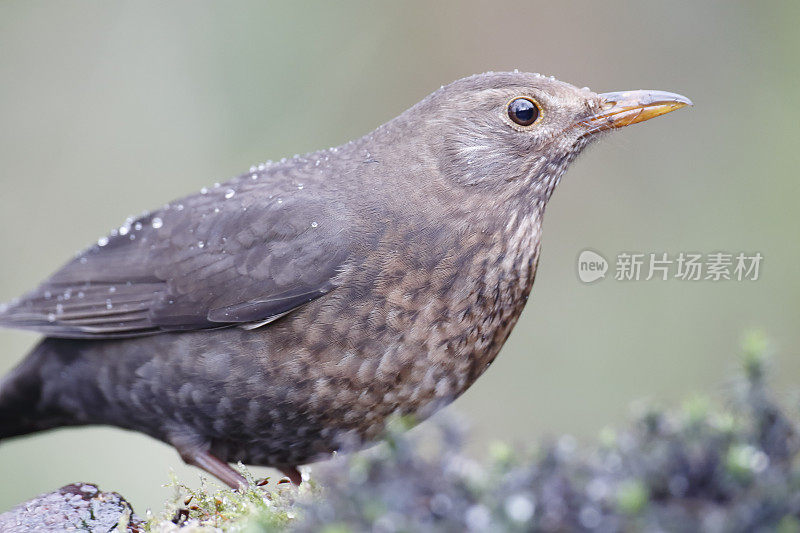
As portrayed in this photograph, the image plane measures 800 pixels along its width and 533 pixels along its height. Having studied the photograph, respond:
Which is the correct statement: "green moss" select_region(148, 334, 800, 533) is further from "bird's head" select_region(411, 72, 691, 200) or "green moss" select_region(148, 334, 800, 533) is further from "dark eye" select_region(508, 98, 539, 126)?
"dark eye" select_region(508, 98, 539, 126)

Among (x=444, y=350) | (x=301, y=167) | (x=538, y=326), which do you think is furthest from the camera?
(x=538, y=326)

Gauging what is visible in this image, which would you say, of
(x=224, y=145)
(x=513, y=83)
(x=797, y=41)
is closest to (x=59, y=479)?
(x=224, y=145)

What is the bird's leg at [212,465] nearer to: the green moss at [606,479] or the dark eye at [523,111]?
the dark eye at [523,111]

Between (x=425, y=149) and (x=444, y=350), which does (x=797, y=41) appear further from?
(x=444, y=350)

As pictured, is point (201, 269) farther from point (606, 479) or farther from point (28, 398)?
point (606, 479)

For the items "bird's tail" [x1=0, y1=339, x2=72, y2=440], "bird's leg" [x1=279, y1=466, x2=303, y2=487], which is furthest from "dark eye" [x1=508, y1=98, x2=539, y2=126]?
"bird's tail" [x1=0, y1=339, x2=72, y2=440]

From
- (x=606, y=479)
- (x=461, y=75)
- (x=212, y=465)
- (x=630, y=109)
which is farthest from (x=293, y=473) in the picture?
(x=461, y=75)
